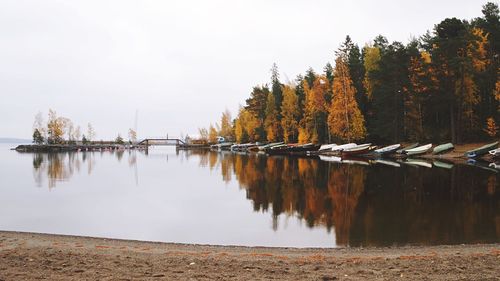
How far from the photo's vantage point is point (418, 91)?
5628 centimetres

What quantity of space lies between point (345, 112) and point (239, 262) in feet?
187

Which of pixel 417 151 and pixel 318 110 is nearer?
pixel 417 151

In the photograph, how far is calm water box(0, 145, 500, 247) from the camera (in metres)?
13.6

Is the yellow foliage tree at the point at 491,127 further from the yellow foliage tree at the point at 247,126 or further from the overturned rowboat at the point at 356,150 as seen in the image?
the yellow foliage tree at the point at 247,126

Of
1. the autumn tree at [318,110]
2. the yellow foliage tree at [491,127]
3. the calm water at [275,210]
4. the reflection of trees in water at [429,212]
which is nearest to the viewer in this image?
the reflection of trees in water at [429,212]

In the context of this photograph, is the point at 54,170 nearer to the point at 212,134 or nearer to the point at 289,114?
the point at 289,114

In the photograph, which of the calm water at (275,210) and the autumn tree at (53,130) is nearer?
the calm water at (275,210)

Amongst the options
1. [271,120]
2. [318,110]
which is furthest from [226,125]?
[318,110]

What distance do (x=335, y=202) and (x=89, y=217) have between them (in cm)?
1115

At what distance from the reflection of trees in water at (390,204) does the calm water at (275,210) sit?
3 cm

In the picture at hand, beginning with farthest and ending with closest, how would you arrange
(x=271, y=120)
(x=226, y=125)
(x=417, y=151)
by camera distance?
(x=226, y=125) < (x=271, y=120) < (x=417, y=151)

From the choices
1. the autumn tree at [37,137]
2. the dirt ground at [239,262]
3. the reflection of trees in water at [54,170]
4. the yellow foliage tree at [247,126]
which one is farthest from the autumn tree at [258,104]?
the dirt ground at [239,262]

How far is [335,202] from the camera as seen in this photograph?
65.2 feet

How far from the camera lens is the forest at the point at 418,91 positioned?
167 feet
